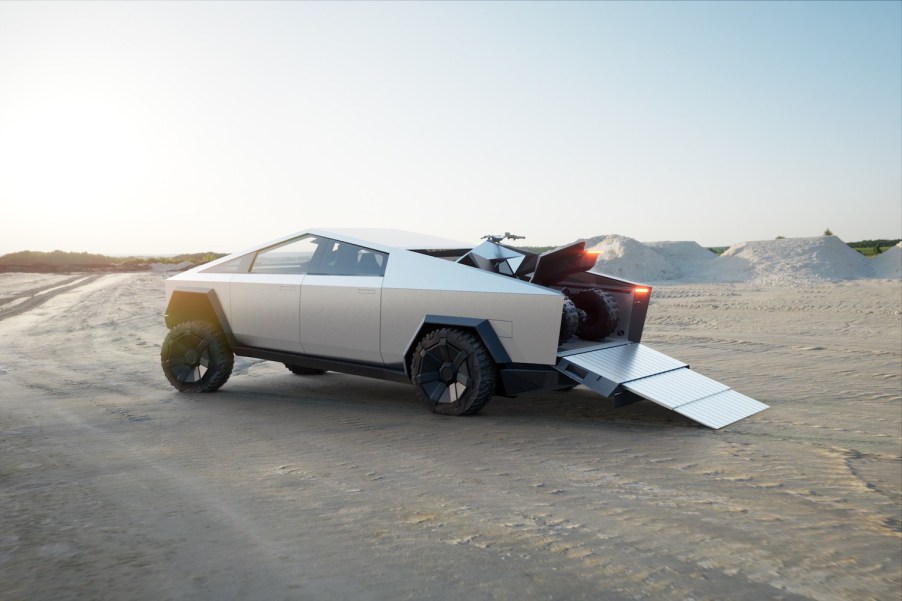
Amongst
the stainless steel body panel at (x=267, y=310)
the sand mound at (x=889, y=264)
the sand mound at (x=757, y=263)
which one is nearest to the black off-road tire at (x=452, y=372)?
the stainless steel body panel at (x=267, y=310)

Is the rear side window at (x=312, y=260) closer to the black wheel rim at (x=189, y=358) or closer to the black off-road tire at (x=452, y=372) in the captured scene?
the black wheel rim at (x=189, y=358)

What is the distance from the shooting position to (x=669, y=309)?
17.1 metres

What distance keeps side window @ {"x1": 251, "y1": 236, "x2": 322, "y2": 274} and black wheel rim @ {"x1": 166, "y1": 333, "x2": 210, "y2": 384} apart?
0.96 m

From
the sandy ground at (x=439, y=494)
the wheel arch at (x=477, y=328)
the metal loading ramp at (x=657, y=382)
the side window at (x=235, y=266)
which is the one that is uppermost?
the side window at (x=235, y=266)

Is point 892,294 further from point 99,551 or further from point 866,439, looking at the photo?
point 99,551

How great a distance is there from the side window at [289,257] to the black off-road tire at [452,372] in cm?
157

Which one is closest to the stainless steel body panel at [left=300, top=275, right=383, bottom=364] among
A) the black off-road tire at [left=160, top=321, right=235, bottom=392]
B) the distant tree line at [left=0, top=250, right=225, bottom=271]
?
the black off-road tire at [left=160, top=321, right=235, bottom=392]

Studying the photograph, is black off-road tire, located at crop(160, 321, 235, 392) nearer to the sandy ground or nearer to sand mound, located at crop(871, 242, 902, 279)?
the sandy ground

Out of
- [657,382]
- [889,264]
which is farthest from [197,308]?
[889,264]

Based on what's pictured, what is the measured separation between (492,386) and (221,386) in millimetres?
A: 3421

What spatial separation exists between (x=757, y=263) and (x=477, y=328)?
27.6m

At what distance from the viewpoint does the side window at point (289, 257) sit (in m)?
7.13

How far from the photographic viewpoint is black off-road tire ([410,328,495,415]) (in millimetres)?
6031

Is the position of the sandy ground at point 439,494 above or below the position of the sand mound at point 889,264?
below
